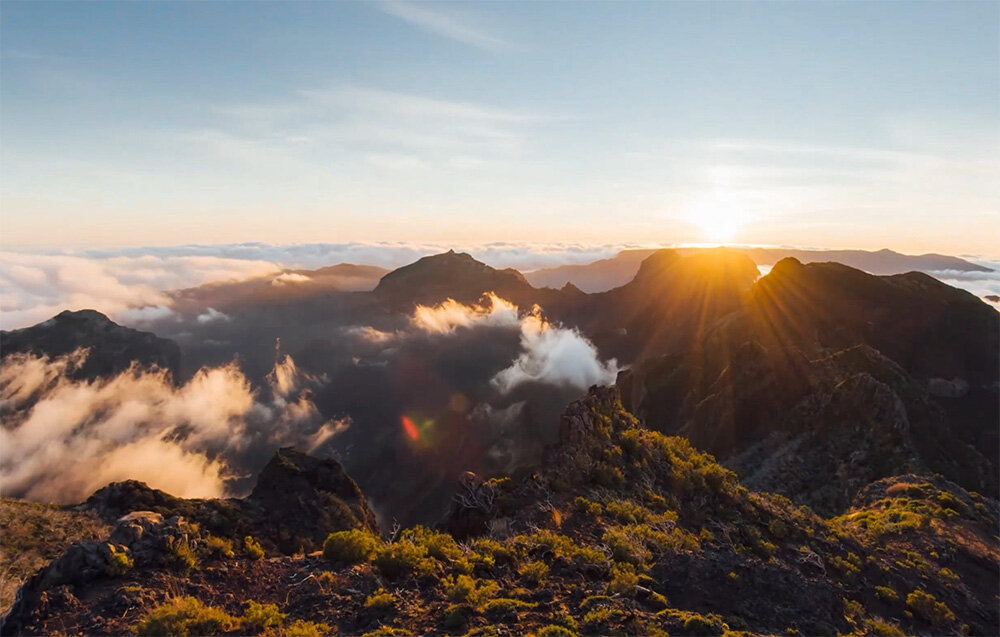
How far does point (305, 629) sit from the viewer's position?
41.3ft

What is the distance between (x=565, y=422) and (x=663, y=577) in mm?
14392

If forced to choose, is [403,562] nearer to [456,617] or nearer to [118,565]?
[456,617]

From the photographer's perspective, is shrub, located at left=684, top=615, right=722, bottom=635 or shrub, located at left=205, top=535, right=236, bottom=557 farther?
shrub, located at left=205, top=535, right=236, bottom=557

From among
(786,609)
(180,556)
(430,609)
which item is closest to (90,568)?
(180,556)

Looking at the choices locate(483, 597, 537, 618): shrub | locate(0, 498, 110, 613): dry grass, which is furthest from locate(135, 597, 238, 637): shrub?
locate(0, 498, 110, 613): dry grass

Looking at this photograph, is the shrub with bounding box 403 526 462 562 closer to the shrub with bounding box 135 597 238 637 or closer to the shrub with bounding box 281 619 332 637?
the shrub with bounding box 281 619 332 637

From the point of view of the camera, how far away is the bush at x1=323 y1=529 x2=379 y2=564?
55.9ft

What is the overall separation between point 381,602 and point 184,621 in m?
4.79

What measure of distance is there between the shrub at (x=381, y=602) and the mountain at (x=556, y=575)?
0.04 m

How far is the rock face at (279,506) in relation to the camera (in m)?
26.3

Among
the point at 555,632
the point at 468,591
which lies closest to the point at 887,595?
the point at 555,632

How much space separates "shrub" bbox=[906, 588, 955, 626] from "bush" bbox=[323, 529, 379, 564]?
21.7 metres

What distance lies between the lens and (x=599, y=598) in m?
14.3

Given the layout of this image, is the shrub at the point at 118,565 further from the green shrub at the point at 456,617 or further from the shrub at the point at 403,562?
the green shrub at the point at 456,617
